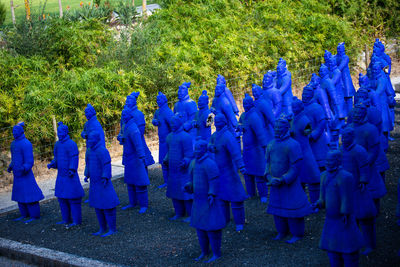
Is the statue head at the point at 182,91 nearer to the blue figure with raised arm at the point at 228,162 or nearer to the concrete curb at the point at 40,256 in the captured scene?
the blue figure with raised arm at the point at 228,162

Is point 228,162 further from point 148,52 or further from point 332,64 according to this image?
point 148,52

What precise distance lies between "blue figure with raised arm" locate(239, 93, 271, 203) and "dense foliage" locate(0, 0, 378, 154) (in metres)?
4.33

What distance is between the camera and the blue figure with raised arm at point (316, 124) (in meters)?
8.50

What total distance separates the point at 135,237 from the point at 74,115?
4.83m

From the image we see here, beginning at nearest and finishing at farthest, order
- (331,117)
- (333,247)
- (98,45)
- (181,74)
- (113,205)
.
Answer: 1. (333,247)
2. (113,205)
3. (331,117)
4. (181,74)
5. (98,45)

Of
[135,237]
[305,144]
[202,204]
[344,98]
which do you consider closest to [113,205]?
[135,237]

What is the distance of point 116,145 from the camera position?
12.9 metres

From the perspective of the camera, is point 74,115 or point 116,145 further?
point 116,145

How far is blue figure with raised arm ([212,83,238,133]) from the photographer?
9766 mm

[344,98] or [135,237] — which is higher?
[344,98]

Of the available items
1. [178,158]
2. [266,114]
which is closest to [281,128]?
[178,158]

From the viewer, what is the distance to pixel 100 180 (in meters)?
7.96

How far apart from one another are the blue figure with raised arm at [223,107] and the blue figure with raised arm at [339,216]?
3.99m

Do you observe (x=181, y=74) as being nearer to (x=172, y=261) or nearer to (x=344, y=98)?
(x=344, y=98)
